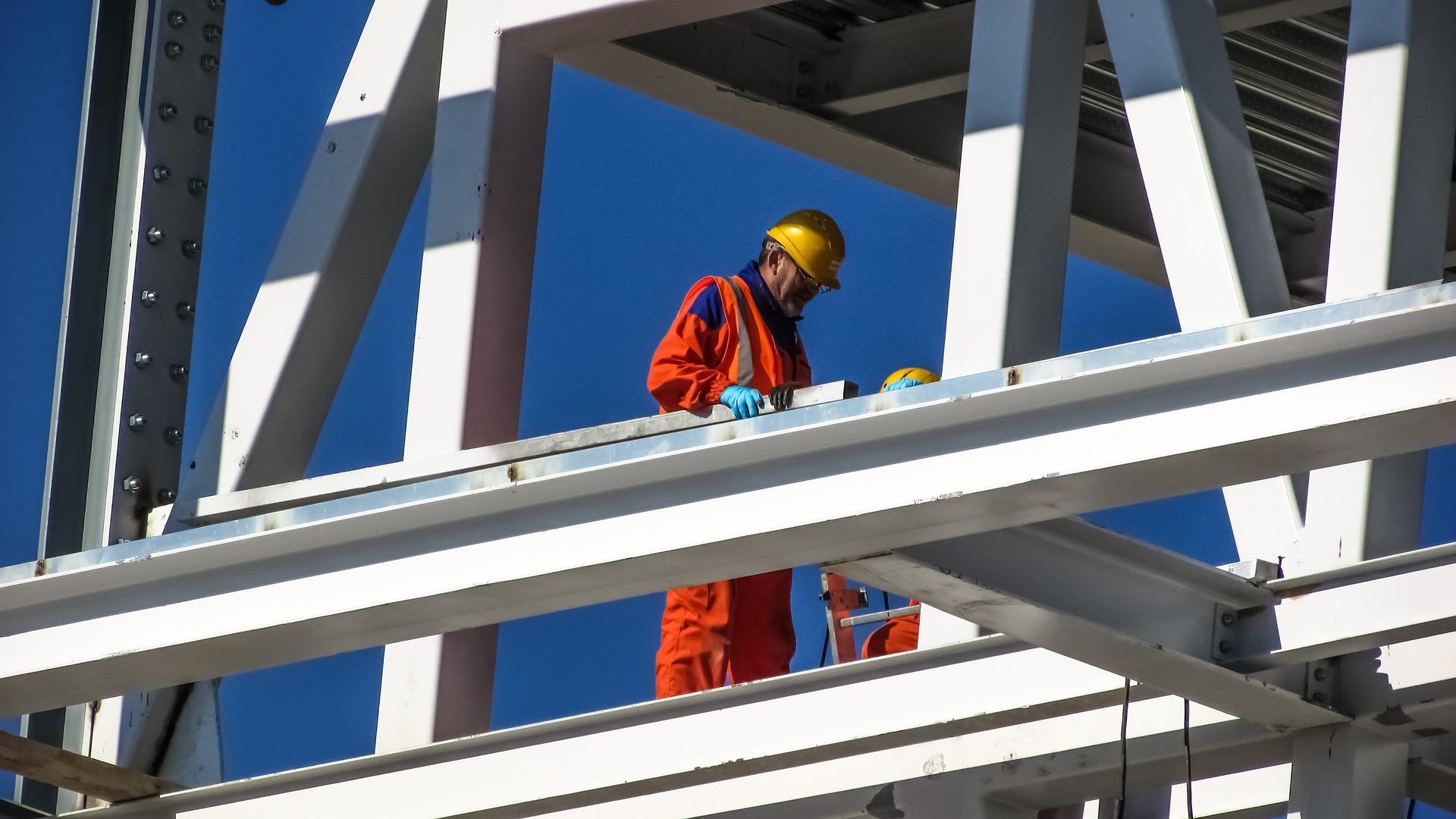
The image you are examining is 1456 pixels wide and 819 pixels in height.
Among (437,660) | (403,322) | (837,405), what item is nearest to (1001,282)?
(837,405)

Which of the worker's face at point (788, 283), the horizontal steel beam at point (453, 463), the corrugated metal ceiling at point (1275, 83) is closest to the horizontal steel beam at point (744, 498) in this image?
the horizontal steel beam at point (453, 463)

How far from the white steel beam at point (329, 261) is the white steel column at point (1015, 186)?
2.02m

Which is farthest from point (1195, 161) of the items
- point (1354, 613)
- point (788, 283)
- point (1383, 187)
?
point (788, 283)

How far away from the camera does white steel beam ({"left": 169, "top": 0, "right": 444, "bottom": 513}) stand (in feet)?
24.6

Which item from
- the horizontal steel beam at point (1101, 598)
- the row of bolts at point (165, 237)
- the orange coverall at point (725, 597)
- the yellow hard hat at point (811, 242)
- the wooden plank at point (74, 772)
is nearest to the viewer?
the horizontal steel beam at point (1101, 598)

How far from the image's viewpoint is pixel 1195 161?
250 inches

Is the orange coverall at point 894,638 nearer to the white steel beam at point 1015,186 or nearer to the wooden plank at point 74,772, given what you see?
the wooden plank at point 74,772

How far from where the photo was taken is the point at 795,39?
36.7 ft

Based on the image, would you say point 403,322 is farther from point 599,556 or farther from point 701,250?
point 599,556

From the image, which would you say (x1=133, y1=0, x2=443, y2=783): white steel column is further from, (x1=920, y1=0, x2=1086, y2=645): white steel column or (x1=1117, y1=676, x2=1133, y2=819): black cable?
(x1=1117, y1=676, x2=1133, y2=819): black cable

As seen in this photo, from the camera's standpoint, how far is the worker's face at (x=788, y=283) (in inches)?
353

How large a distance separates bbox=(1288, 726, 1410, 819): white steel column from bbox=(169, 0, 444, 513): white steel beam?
3280 mm

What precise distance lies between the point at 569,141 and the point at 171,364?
22005 millimetres

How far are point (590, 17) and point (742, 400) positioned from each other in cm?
138
